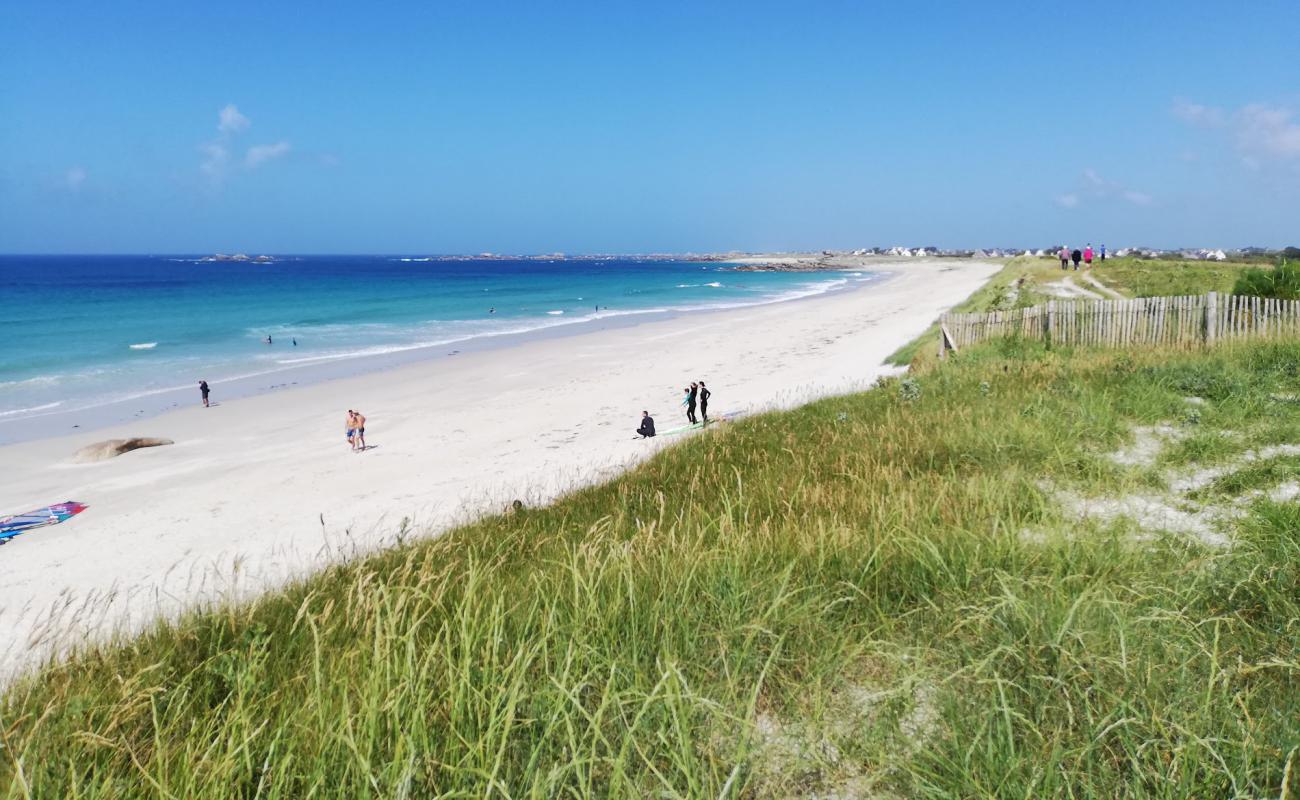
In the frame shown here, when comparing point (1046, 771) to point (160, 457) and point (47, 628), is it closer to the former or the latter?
point (47, 628)

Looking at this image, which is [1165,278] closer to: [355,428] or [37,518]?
[355,428]

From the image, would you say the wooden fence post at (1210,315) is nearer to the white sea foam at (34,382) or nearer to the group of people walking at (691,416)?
the group of people walking at (691,416)

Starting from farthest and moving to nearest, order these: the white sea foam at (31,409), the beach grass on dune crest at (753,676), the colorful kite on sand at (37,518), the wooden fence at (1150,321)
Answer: the white sea foam at (31,409), the wooden fence at (1150,321), the colorful kite on sand at (37,518), the beach grass on dune crest at (753,676)

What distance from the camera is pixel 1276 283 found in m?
14.3

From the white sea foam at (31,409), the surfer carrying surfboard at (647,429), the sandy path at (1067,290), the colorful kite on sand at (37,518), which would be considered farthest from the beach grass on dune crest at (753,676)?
the white sea foam at (31,409)

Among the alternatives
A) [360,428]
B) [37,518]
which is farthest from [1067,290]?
[37,518]

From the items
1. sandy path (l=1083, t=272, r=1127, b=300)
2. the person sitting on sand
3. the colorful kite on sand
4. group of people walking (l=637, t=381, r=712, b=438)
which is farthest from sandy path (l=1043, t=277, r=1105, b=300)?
the colorful kite on sand

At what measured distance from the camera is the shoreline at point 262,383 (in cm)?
1984

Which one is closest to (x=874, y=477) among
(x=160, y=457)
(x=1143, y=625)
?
(x=1143, y=625)

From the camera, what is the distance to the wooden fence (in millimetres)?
11953

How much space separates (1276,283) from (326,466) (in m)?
20.4

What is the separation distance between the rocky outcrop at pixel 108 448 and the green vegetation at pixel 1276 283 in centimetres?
2571

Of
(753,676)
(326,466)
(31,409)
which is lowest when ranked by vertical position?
(326,466)

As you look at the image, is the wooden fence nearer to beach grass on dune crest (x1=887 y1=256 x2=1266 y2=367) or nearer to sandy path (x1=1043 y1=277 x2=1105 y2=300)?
beach grass on dune crest (x1=887 y1=256 x2=1266 y2=367)
